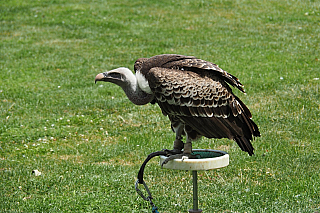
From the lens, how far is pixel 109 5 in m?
17.4

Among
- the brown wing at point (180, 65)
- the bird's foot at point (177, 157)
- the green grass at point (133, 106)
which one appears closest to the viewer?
the bird's foot at point (177, 157)

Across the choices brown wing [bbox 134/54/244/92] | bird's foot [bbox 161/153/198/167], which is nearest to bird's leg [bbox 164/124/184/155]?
bird's foot [bbox 161/153/198/167]

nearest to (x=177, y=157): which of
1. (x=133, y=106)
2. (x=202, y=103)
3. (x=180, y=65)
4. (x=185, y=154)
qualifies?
(x=185, y=154)

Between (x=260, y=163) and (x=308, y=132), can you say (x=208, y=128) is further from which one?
(x=308, y=132)

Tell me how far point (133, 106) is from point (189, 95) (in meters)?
5.35

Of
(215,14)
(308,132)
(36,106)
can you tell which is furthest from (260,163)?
(215,14)

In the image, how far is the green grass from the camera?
561 cm

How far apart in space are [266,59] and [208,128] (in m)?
8.26

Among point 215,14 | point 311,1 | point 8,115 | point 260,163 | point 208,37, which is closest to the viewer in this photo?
point 260,163

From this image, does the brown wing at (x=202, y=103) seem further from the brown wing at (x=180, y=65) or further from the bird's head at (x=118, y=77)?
the bird's head at (x=118, y=77)

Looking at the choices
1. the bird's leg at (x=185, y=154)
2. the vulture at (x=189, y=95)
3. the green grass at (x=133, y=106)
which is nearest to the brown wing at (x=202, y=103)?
the vulture at (x=189, y=95)

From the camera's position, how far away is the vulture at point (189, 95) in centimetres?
381

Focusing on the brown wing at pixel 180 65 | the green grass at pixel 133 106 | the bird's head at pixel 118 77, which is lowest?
the green grass at pixel 133 106

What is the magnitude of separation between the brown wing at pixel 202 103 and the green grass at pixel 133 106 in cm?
159
